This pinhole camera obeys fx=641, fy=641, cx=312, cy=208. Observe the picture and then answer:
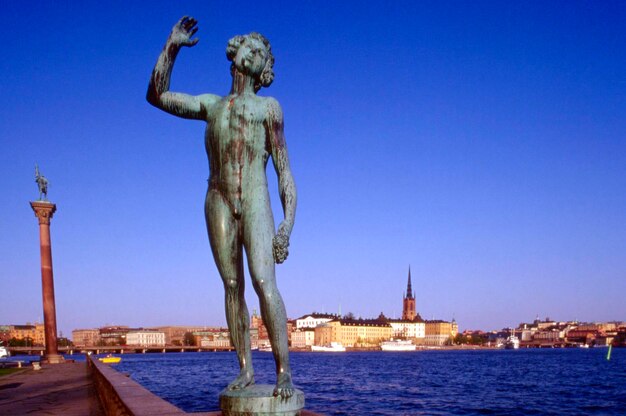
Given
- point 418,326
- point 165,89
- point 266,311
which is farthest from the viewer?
point 418,326

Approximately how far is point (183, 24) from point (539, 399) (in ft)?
111

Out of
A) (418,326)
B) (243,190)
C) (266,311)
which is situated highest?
(243,190)

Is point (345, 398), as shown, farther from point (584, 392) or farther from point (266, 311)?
point (266, 311)

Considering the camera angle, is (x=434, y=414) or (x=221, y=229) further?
(x=434, y=414)

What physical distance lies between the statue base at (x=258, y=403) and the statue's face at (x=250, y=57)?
2.05 metres

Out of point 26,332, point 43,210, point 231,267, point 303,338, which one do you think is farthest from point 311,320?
point 231,267

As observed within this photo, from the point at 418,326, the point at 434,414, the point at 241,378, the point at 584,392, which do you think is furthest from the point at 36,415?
the point at 418,326

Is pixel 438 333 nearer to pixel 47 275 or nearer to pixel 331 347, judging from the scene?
pixel 331 347

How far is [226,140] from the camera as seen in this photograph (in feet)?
13.3

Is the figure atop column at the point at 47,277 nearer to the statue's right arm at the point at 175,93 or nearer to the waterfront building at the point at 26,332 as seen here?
the statue's right arm at the point at 175,93

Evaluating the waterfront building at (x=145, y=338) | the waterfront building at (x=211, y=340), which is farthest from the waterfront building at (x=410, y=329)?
the waterfront building at (x=145, y=338)

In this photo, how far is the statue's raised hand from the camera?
416 cm

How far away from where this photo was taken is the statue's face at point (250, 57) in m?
4.23

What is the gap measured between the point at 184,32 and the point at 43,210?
3092 cm
